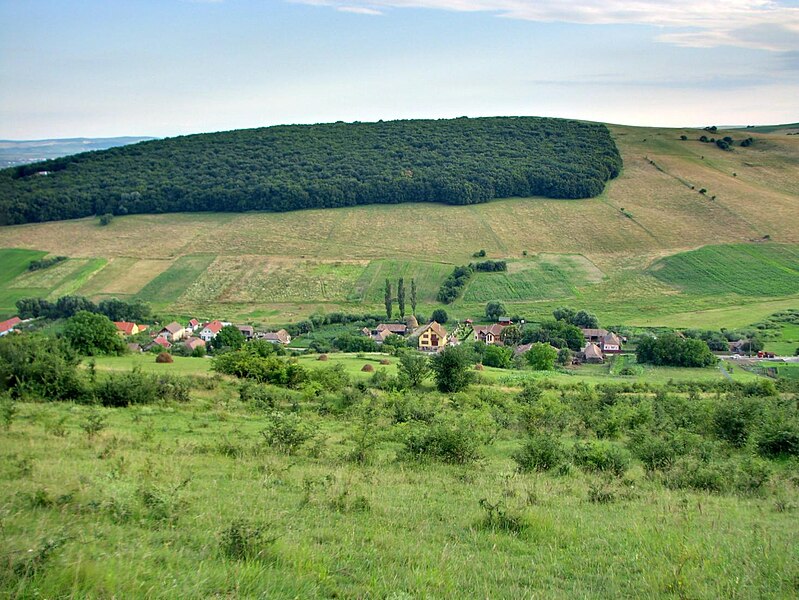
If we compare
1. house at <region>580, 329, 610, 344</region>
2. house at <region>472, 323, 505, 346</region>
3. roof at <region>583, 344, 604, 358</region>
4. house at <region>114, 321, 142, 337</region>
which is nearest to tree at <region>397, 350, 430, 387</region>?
roof at <region>583, 344, 604, 358</region>

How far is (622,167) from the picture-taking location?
118 m

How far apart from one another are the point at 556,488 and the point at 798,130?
166793mm

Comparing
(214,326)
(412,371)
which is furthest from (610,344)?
(214,326)

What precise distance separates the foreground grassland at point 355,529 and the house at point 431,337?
45606mm

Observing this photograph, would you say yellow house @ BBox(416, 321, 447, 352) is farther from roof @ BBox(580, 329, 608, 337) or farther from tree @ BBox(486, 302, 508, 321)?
roof @ BBox(580, 329, 608, 337)

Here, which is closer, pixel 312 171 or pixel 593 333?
pixel 593 333

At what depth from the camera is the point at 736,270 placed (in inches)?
3167

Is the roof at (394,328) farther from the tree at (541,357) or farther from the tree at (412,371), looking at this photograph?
the tree at (412,371)

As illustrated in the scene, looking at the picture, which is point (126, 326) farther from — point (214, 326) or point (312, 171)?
point (312, 171)

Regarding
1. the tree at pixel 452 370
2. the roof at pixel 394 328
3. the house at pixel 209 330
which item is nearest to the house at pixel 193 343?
the house at pixel 209 330

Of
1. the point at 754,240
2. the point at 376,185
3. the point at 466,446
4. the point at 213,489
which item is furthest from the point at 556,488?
the point at 376,185

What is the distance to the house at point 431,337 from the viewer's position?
60.7 m

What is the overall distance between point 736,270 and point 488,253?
2965 centimetres

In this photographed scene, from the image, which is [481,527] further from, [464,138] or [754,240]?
[464,138]
